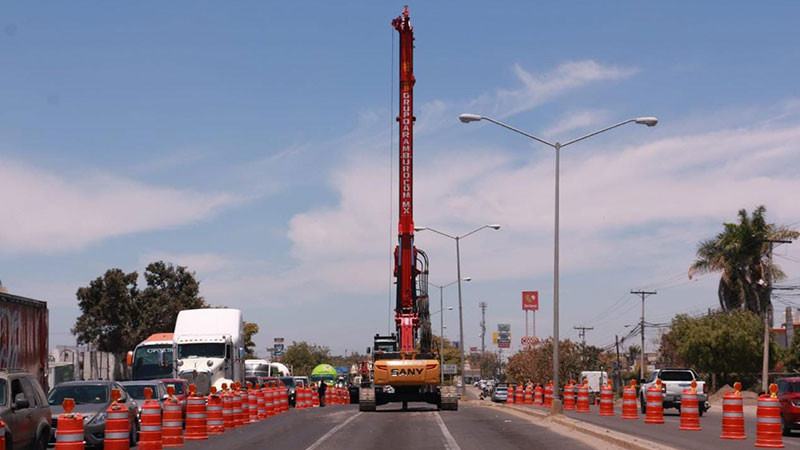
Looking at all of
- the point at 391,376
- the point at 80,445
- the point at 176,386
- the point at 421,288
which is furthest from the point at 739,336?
the point at 80,445

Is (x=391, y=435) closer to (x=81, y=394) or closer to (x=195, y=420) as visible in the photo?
(x=195, y=420)

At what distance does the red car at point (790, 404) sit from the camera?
1032 inches

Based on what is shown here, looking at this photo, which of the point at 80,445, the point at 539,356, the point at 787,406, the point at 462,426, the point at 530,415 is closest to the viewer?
the point at 80,445

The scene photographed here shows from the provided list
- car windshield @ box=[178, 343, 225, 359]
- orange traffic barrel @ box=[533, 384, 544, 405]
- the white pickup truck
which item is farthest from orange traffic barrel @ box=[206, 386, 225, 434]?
orange traffic barrel @ box=[533, 384, 544, 405]

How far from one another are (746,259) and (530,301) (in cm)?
9459

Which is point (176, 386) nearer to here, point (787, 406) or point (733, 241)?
point (787, 406)

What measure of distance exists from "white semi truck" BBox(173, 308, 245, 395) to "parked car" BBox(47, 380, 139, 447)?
47.1ft

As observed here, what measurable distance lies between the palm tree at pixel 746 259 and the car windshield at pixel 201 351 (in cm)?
3742

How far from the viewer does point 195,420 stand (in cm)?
2491

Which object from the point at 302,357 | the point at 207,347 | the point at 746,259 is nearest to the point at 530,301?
the point at 302,357

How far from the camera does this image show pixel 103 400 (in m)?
23.0

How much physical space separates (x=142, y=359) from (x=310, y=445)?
62.3ft

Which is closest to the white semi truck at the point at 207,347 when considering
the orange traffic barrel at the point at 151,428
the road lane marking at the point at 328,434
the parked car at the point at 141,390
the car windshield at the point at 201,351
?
the car windshield at the point at 201,351

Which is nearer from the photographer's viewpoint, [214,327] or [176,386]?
[176,386]
